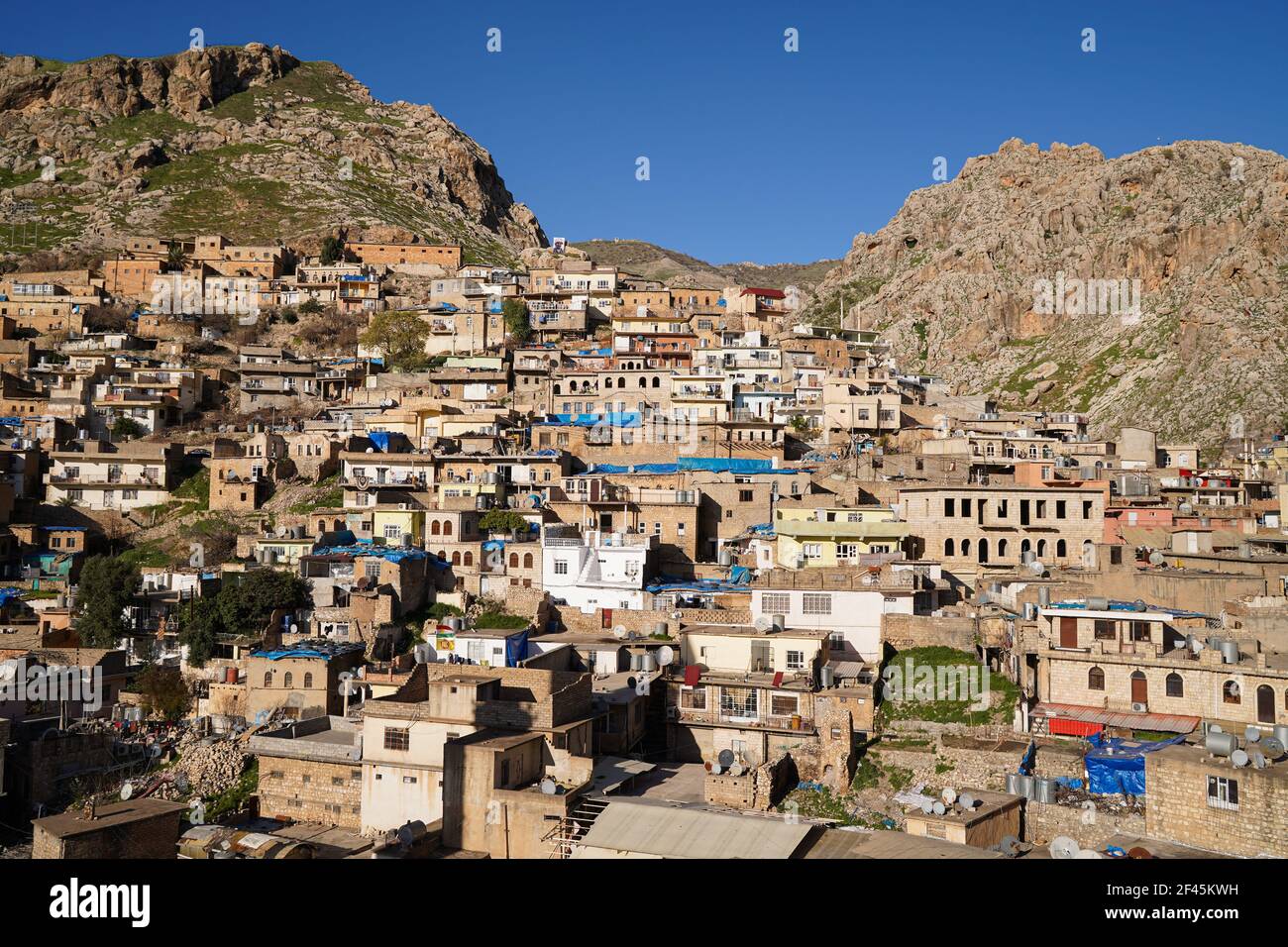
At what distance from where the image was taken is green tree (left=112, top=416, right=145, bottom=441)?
52.8m

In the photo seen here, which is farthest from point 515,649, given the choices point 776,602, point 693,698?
point 776,602

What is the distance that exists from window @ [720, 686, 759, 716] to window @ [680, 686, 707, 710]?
46 centimetres

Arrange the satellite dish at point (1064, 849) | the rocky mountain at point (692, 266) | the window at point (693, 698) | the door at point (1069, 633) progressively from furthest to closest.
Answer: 1. the rocky mountain at point (692, 266)
2. the window at point (693, 698)
3. the door at point (1069, 633)
4. the satellite dish at point (1064, 849)

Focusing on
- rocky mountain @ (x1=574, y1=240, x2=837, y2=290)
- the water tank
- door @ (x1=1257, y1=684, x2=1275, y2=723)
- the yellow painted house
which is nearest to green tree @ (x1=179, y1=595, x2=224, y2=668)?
the yellow painted house

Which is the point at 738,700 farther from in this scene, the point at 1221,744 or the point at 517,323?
the point at 517,323

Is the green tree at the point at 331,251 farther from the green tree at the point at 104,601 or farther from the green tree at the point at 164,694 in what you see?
the green tree at the point at 164,694

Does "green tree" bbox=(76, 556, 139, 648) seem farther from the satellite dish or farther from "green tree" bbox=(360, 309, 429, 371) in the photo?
the satellite dish

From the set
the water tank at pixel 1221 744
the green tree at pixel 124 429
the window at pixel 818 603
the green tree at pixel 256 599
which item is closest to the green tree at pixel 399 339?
the green tree at pixel 124 429

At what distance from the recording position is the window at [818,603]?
29.6 metres

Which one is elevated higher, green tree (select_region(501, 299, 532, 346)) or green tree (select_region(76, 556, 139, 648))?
green tree (select_region(501, 299, 532, 346))

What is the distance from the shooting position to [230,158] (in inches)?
4508

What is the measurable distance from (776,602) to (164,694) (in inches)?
722

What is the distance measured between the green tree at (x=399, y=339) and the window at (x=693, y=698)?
39244 mm

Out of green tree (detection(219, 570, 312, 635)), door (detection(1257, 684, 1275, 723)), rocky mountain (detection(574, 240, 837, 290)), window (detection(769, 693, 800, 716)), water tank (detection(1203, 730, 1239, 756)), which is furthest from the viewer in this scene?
rocky mountain (detection(574, 240, 837, 290))
